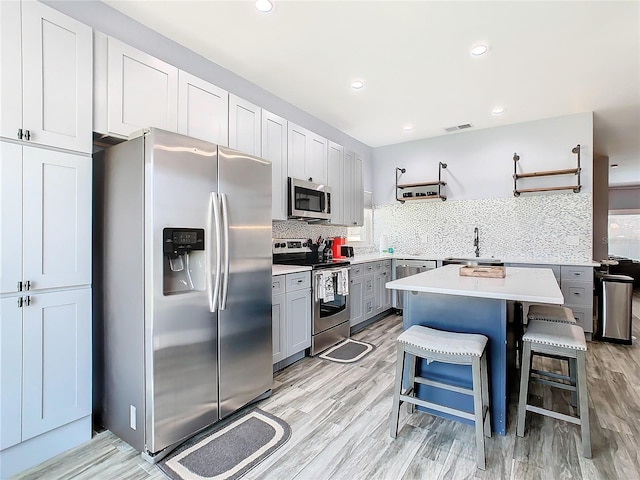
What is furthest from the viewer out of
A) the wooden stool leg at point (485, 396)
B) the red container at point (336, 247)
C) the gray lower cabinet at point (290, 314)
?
the red container at point (336, 247)

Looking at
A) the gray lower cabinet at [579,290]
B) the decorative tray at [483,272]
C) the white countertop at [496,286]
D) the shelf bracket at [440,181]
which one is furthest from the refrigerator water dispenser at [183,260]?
the gray lower cabinet at [579,290]

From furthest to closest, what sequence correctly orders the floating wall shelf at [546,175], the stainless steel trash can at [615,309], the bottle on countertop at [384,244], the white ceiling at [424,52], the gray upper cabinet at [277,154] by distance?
the bottle on countertop at [384,244], the floating wall shelf at [546,175], the stainless steel trash can at [615,309], the gray upper cabinet at [277,154], the white ceiling at [424,52]

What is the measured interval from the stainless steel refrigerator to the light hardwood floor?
0.25 meters

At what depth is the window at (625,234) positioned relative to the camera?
8914mm

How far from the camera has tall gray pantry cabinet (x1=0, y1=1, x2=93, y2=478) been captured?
64.4 inches

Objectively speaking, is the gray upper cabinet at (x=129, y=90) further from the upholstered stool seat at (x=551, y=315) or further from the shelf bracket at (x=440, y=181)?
the shelf bracket at (x=440, y=181)

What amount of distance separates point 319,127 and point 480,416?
3.86 meters

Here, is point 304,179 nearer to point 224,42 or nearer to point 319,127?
point 319,127

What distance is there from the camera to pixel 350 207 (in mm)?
4645

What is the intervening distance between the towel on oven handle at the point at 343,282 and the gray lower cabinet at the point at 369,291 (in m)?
0.30

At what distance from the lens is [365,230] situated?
18.6ft

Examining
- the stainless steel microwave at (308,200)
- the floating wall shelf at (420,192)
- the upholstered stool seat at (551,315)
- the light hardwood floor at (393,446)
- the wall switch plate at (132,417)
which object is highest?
the floating wall shelf at (420,192)

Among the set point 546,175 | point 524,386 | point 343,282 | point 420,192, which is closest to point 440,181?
point 420,192

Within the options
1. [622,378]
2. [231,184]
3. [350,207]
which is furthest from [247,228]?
[622,378]
